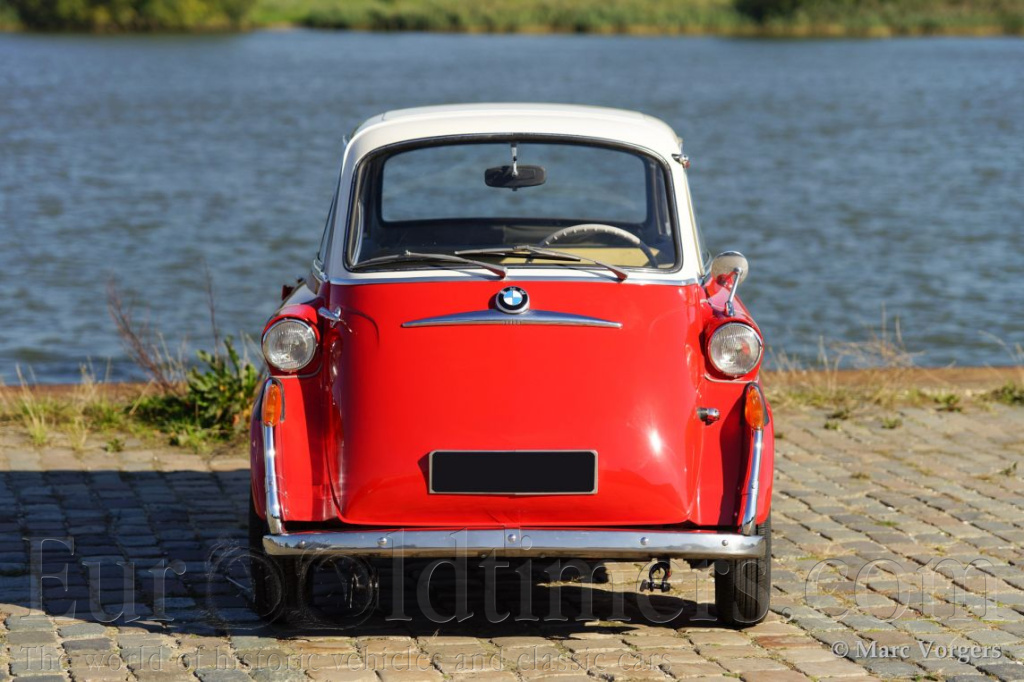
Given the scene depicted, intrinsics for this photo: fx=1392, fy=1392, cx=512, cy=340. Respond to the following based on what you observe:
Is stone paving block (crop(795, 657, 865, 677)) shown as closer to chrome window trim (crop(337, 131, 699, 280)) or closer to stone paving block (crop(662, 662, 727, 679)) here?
stone paving block (crop(662, 662, 727, 679))

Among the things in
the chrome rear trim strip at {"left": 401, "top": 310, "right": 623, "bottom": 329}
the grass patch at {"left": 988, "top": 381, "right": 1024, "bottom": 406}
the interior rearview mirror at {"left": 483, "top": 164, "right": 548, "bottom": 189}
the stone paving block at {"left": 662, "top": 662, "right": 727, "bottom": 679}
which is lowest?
the grass patch at {"left": 988, "top": 381, "right": 1024, "bottom": 406}

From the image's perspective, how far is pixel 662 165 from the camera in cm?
542

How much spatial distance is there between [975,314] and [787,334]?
8.23 feet

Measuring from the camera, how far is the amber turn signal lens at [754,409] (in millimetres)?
4863

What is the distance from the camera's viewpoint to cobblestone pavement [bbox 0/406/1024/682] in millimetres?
4695

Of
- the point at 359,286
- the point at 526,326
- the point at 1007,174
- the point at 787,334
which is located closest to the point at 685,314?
the point at 526,326

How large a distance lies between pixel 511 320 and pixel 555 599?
1.26 metres

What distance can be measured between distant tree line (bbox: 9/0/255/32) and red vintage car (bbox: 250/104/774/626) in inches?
2906

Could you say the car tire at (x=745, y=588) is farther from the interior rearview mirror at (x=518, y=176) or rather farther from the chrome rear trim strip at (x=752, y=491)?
the interior rearview mirror at (x=518, y=176)

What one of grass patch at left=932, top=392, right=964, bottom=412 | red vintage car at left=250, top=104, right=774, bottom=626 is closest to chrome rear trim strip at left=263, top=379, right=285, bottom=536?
red vintage car at left=250, top=104, right=774, bottom=626

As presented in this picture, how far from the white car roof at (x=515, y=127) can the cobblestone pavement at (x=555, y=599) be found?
1777mm

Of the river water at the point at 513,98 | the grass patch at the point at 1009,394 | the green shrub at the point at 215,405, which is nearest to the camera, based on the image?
the green shrub at the point at 215,405

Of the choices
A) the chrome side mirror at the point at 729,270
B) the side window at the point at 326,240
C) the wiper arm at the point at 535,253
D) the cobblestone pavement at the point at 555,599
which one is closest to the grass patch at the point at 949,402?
the cobblestone pavement at the point at 555,599

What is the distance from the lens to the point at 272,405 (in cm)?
489
